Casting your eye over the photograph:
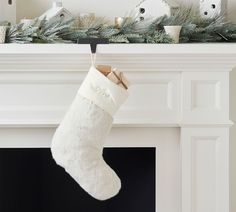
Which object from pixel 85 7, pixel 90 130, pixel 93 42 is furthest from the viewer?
pixel 85 7

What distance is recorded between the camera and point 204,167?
1.67m

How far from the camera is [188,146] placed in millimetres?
1668

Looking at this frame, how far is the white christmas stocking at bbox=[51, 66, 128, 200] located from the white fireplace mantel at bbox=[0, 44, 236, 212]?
0.16 metres

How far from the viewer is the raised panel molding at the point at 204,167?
1668mm

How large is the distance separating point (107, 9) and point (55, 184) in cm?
66

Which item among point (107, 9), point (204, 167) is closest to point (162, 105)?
point (204, 167)

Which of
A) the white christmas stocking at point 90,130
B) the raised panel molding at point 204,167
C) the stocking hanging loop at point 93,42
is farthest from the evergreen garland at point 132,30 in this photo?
the raised panel molding at point 204,167

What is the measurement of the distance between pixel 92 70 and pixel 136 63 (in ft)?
0.59

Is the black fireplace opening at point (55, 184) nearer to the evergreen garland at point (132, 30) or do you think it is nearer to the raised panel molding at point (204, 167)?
the raised panel molding at point (204, 167)

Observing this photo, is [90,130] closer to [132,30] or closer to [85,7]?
[132,30]

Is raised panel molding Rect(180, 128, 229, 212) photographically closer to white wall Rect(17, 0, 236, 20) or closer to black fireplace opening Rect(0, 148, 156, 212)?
black fireplace opening Rect(0, 148, 156, 212)

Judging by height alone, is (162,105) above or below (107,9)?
below

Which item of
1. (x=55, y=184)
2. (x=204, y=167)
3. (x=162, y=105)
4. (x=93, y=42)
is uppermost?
(x=93, y=42)

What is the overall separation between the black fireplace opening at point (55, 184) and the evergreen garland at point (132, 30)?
1.34 ft
